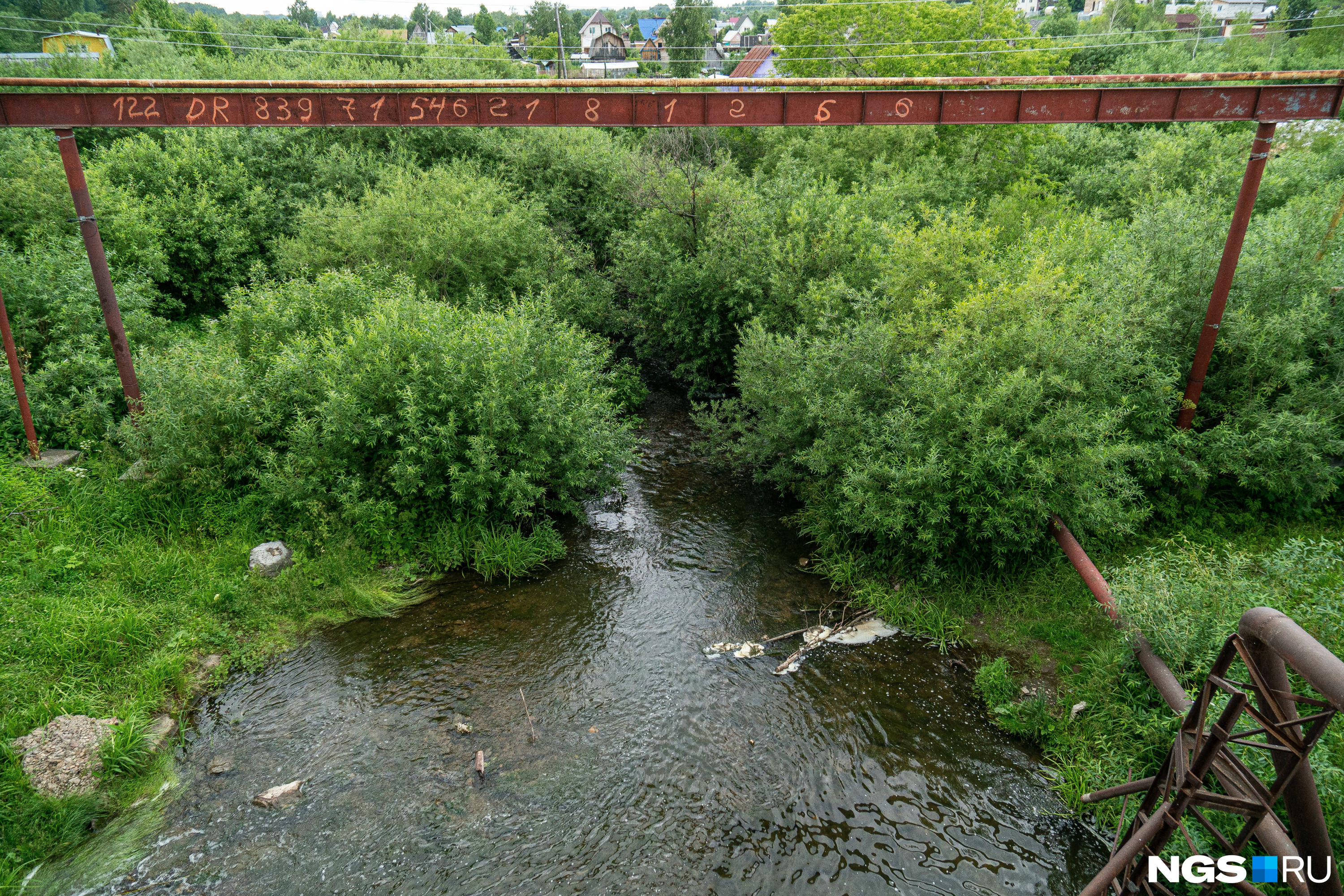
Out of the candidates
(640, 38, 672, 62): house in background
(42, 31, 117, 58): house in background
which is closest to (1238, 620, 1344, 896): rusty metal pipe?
(42, 31, 117, 58): house in background

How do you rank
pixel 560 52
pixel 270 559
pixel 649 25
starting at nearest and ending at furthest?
pixel 270 559 < pixel 560 52 < pixel 649 25

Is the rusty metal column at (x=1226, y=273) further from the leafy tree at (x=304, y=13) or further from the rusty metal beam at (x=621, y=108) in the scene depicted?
the leafy tree at (x=304, y=13)

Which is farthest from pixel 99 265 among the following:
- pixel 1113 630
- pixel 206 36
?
pixel 206 36

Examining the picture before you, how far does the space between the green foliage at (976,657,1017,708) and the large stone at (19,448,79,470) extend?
1424 centimetres

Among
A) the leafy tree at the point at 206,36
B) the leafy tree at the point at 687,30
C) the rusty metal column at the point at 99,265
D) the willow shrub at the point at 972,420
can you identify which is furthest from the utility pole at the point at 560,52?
the leafy tree at the point at 206,36

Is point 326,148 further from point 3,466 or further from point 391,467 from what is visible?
point 391,467

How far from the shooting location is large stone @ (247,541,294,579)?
10188 mm

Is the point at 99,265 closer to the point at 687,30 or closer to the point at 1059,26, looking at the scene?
the point at 687,30

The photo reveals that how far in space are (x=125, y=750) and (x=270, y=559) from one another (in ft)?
10.7

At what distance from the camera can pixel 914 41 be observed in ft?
77.1

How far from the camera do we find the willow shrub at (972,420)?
9.42m

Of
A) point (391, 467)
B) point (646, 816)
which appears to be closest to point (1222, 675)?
point (646, 816)

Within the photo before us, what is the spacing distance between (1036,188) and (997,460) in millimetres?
13834

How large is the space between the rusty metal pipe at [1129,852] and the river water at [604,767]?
4.53 ft
